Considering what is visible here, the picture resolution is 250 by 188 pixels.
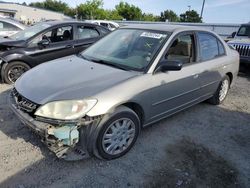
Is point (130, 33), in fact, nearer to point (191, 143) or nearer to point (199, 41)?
point (199, 41)

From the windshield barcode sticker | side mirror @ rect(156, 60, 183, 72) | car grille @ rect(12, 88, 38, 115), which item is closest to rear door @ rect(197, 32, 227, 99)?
the windshield barcode sticker

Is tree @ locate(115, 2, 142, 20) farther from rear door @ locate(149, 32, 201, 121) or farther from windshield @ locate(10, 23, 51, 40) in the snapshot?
rear door @ locate(149, 32, 201, 121)

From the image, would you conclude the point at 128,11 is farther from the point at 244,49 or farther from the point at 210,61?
the point at 210,61

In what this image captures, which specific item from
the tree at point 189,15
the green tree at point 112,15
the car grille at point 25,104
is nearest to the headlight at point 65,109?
the car grille at point 25,104

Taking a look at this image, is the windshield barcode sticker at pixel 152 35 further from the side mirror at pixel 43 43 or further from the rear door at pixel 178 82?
the side mirror at pixel 43 43

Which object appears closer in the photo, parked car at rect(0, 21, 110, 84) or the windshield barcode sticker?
the windshield barcode sticker

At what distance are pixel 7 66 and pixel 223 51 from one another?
482cm

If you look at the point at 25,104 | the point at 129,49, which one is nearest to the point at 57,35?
the point at 129,49

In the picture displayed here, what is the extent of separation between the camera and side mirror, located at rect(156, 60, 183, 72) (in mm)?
3461

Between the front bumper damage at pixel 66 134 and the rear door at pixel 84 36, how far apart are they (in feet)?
13.0

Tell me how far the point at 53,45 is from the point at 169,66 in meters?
3.80

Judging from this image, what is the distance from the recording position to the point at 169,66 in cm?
348

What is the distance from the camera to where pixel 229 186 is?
2.99 meters

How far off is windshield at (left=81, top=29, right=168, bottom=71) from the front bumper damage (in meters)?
1.11
